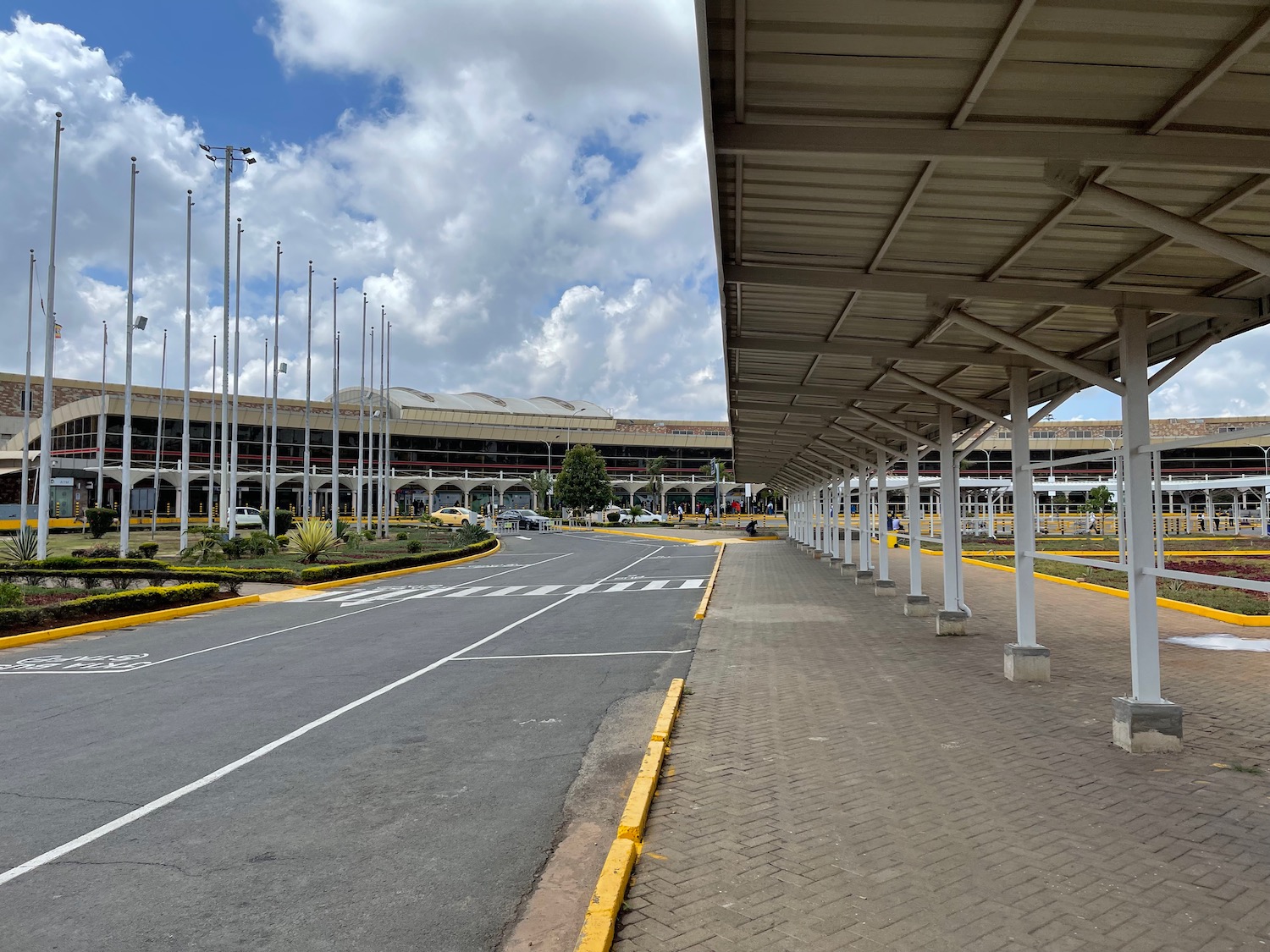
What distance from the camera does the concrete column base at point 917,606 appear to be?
15852mm

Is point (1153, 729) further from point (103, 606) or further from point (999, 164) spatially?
point (103, 606)

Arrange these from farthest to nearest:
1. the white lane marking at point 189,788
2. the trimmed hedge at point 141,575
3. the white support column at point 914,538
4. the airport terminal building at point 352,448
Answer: the airport terminal building at point 352,448 → the trimmed hedge at point 141,575 → the white support column at point 914,538 → the white lane marking at point 189,788

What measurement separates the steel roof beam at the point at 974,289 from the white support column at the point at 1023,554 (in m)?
2.56

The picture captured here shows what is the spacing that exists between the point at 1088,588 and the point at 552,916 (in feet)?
63.4

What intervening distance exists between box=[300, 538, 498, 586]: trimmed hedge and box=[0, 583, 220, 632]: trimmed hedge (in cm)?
385

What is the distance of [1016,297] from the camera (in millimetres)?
7176

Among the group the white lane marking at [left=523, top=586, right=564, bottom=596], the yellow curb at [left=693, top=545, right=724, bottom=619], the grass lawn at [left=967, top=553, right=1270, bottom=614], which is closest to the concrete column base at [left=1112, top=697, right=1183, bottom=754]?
the grass lawn at [left=967, top=553, right=1270, bottom=614]

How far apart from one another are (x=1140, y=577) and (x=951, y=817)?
300 cm

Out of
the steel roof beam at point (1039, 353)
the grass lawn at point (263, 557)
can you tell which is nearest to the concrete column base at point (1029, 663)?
the steel roof beam at point (1039, 353)

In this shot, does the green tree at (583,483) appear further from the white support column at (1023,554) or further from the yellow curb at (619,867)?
the yellow curb at (619,867)

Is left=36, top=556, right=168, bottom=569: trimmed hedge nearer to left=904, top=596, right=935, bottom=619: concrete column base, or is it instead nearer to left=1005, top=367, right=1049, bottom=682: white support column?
left=904, top=596, right=935, bottom=619: concrete column base

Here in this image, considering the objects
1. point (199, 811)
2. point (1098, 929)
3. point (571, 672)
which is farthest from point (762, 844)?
point (571, 672)

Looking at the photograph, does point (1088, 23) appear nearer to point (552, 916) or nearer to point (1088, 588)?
point (552, 916)

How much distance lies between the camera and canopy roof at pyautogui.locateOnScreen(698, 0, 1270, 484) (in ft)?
13.5
